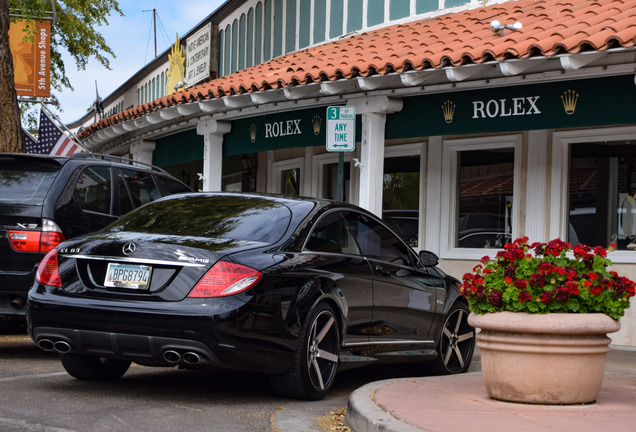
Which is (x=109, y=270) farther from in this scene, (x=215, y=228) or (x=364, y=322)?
(x=364, y=322)

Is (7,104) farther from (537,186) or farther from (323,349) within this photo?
(323,349)

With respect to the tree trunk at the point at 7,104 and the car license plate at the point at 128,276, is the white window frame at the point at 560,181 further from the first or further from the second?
the tree trunk at the point at 7,104

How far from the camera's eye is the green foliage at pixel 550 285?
21.0 feet

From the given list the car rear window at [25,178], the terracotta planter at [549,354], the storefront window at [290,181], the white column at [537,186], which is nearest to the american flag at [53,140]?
the storefront window at [290,181]

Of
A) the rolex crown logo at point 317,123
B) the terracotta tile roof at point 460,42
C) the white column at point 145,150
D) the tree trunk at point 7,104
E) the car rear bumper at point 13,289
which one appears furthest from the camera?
the white column at point 145,150

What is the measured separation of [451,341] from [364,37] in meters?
7.40

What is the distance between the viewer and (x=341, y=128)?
10.7 metres

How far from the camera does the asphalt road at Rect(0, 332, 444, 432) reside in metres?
5.74

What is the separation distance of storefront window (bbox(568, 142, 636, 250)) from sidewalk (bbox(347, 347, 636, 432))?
15.3 ft

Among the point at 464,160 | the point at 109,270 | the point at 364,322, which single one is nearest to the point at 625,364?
the point at 364,322

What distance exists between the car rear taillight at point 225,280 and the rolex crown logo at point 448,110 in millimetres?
6047

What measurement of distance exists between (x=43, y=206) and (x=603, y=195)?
6.85 m

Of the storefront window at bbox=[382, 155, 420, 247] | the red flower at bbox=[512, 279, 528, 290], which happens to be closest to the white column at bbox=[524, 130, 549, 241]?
the storefront window at bbox=[382, 155, 420, 247]

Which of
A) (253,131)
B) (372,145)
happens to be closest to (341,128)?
(372,145)
